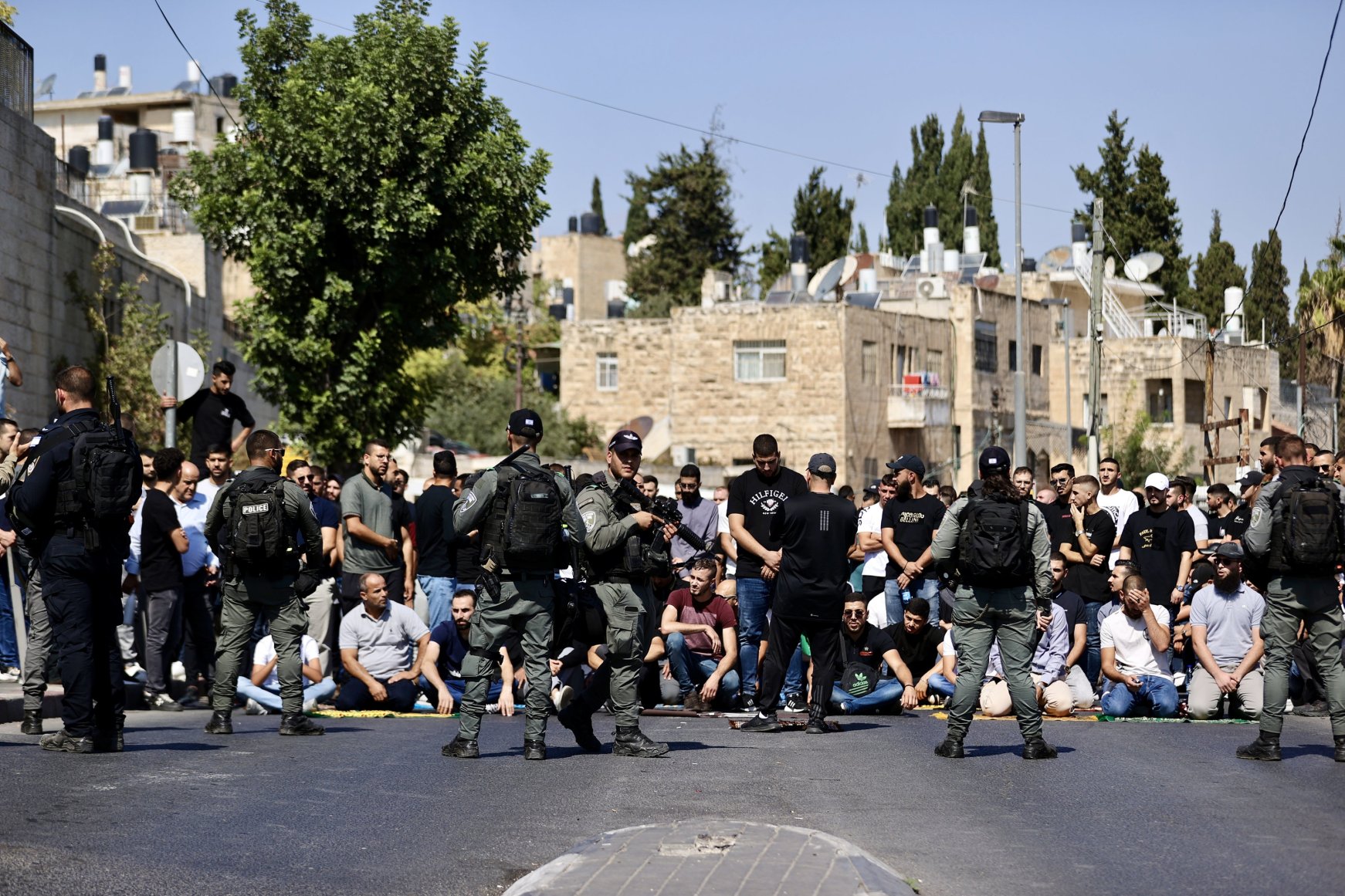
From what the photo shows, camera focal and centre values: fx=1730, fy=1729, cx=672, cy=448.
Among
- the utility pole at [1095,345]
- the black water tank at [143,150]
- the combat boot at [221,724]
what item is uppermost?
the black water tank at [143,150]

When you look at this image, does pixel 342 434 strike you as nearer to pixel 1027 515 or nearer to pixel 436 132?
pixel 436 132

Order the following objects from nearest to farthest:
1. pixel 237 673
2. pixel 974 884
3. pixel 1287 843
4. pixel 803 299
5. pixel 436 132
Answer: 1. pixel 974 884
2. pixel 1287 843
3. pixel 237 673
4. pixel 436 132
5. pixel 803 299

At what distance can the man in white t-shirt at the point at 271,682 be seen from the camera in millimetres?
13930

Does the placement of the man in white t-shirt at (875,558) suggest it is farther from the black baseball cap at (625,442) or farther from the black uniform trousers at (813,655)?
the black baseball cap at (625,442)

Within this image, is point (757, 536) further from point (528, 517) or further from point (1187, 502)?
point (1187, 502)

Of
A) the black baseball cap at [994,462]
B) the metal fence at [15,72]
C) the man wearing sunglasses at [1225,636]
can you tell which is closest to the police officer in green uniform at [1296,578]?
the black baseball cap at [994,462]

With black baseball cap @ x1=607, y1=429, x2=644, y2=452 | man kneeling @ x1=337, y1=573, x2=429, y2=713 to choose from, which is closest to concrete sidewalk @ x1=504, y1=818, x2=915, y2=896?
black baseball cap @ x1=607, y1=429, x2=644, y2=452

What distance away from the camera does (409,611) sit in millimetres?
14336

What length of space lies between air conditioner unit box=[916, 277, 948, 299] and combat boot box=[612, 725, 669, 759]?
151ft

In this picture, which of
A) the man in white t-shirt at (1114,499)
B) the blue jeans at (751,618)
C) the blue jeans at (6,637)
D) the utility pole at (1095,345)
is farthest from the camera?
the utility pole at (1095,345)

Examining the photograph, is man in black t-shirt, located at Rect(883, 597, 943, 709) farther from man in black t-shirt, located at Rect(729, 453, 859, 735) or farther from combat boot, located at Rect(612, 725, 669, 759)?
combat boot, located at Rect(612, 725, 669, 759)

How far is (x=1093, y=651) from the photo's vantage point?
1567cm

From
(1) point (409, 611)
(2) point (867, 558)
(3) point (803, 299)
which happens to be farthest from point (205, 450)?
(3) point (803, 299)

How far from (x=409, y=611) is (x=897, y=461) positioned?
195 inches
